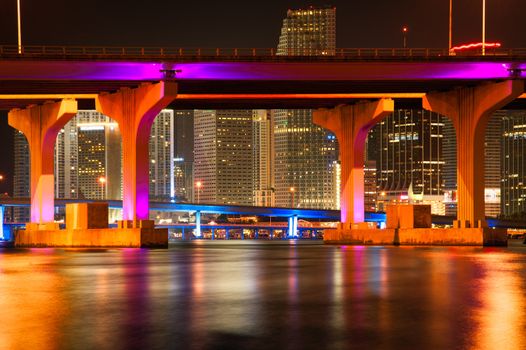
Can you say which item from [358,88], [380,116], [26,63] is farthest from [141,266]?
[380,116]

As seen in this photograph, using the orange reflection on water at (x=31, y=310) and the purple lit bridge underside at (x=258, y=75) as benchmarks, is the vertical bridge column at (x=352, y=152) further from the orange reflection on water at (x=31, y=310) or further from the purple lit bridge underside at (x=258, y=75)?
the orange reflection on water at (x=31, y=310)

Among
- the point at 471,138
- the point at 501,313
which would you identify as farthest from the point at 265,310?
the point at 471,138

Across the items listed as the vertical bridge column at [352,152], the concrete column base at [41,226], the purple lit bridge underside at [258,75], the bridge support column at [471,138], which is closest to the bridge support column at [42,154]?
the concrete column base at [41,226]

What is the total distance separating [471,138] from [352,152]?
14669 mm

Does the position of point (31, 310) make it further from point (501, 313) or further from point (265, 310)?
point (501, 313)

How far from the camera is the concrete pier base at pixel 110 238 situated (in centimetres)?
7356

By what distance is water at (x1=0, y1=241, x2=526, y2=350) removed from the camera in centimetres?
1681

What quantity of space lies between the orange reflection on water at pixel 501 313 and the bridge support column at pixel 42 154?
5980 cm

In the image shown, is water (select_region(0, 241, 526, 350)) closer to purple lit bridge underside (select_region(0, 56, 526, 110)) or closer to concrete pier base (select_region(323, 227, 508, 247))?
purple lit bridge underside (select_region(0, 56, 526, 110))

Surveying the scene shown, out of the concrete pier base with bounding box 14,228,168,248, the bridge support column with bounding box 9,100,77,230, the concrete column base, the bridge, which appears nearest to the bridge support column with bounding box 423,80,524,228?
the bridge

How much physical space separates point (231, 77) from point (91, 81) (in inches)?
440

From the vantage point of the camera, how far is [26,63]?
7012 cm

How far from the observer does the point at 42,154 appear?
8612cm

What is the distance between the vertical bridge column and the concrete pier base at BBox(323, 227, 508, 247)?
2.02 metres
